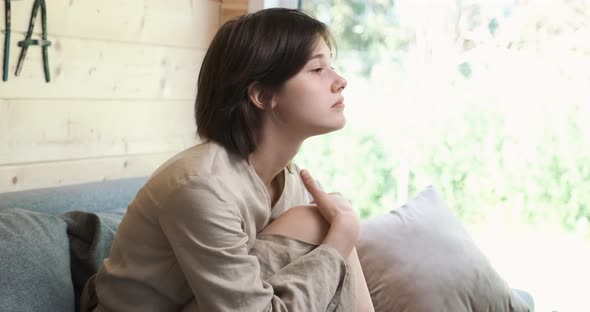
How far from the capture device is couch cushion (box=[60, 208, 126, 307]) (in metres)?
1.63

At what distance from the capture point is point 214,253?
1.35 meters

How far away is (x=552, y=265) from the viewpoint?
2.52 meters

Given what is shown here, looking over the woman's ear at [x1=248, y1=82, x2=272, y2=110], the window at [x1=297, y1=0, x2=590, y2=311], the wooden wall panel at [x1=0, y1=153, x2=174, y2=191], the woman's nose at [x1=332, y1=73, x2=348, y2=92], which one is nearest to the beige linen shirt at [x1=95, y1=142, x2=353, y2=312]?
the woman's ear at [x1=248, y1=82, x2=272, y2=110]

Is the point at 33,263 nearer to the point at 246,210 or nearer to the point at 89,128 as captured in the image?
the point at 246,210

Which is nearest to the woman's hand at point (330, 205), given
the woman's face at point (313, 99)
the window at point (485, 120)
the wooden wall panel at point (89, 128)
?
the woman's face at point (313, 99)

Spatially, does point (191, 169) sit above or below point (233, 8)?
below

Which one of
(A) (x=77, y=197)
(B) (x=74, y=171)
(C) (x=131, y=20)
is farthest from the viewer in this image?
(C) (x=131, y=20)

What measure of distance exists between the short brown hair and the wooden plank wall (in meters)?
0.69

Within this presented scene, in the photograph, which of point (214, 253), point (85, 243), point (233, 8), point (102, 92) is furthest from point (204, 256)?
point (233, 8)

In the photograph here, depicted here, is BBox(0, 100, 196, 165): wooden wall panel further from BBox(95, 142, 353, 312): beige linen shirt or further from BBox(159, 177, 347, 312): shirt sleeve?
BBox(159, 177, 347, 312): shirt sleeve

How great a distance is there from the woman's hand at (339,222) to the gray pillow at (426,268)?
456 millimetres

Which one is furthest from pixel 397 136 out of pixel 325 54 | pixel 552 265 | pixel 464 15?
pixel 325 54

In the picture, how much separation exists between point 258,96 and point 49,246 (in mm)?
510

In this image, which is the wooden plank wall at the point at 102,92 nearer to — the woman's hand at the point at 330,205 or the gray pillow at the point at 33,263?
the gray pillow at the point at 33,263
